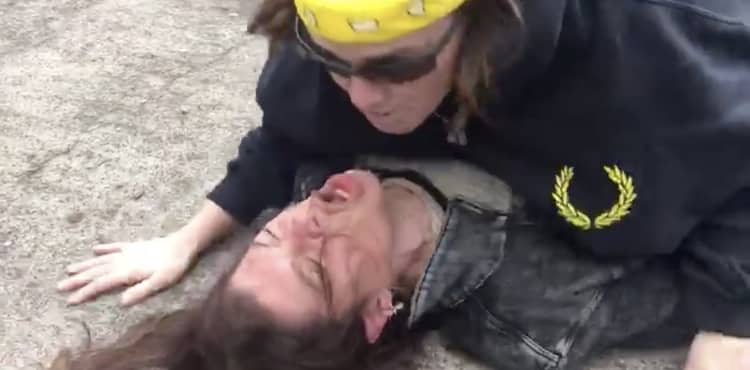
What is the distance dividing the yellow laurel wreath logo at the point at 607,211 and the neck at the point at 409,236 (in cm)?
16

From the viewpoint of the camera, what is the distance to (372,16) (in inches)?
44.6

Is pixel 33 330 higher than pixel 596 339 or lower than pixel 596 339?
lower

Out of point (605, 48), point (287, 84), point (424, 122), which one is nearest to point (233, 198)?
point (287, 84)

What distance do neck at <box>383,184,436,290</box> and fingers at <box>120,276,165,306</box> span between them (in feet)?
1.03

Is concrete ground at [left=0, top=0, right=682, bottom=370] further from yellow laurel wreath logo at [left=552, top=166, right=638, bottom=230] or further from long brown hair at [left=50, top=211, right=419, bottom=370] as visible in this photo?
yellow laurel wreath logo at [left=552, top=166, right=638, bottom=230]

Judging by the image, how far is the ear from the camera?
140 centimetres

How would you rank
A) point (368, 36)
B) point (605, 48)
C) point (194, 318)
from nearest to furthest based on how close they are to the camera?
point (368, 36) → point (605, 48) → point (194, 318)

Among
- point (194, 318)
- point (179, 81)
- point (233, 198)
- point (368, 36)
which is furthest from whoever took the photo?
point (179, 81)

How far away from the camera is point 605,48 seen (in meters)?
1.30

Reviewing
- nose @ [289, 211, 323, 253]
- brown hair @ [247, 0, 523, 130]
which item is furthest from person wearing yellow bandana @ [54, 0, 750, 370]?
nose @ [289, 211, 323, 253]

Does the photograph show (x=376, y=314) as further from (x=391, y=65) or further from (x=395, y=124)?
(x=391, y=65)

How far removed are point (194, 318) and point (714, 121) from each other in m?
0.62

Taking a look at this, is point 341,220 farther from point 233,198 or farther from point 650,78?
point 650,78

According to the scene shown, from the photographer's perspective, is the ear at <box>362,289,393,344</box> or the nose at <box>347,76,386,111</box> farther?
the ear at <box>362,289,393,344</box>
